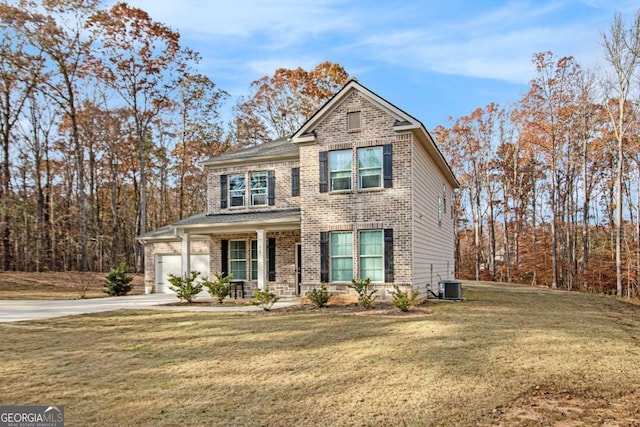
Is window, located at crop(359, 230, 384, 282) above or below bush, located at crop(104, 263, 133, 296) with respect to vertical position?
above

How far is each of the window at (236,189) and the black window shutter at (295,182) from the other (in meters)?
2.31

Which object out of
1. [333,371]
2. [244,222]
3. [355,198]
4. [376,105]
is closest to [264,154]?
[244,222]

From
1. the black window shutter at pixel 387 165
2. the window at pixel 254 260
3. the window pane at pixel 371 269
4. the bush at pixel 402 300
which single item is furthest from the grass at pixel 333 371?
the window at pixel 254 260

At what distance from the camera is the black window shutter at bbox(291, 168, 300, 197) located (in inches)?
656

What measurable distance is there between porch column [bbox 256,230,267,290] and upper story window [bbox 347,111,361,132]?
15.8 feet

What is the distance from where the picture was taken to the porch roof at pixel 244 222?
1529cm

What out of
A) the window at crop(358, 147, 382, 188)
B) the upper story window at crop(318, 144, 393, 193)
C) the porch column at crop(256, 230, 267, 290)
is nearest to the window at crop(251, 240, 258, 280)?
the porch column at crop(256, 230, 267, 290)

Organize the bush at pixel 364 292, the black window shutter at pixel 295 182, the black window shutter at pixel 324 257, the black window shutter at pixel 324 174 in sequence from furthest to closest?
the black window shutter at pixel 295 182, the black window shutter at pixel 324 174, the black window shutter at pixel 324 257, the bush at pixel 364 292

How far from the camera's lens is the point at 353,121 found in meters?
14.1

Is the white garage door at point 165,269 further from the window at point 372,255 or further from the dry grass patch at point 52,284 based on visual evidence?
the window at point 372,255

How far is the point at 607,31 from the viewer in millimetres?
21422

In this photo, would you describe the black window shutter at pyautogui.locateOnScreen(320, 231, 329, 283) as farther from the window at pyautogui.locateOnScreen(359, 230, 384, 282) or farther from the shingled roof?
the shingled roof

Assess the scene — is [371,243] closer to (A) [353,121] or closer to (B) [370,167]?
(B) [370,167]

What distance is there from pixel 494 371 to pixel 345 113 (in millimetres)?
9810
